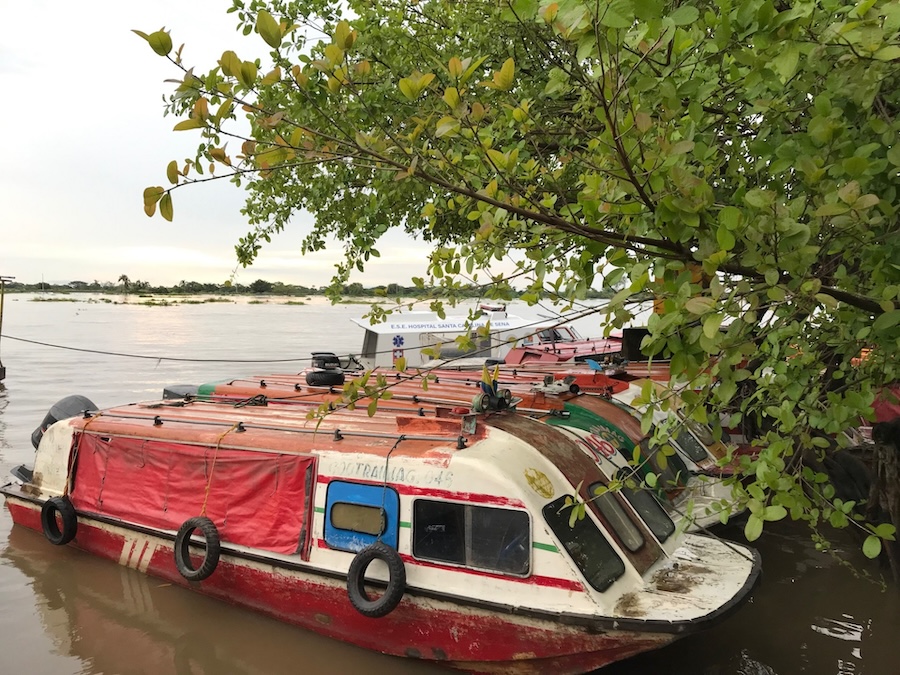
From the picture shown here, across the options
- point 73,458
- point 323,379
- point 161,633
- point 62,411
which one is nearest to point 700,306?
point 161,633

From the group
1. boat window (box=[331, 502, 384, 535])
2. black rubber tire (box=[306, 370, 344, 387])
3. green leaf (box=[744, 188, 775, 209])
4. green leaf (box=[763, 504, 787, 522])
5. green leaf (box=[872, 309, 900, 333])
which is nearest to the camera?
green leaf (box=[744, 188, 775, 209])

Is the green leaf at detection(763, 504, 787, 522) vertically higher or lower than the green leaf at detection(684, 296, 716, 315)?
lower

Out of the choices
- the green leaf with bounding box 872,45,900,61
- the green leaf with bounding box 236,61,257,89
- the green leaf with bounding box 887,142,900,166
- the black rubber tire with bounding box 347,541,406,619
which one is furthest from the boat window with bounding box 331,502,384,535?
the green leaf with bounding box 872,45,900,61

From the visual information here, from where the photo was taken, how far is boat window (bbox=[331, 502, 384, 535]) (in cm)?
596

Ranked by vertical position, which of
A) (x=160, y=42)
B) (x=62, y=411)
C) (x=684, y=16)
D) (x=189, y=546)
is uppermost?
(x=684, y=16)

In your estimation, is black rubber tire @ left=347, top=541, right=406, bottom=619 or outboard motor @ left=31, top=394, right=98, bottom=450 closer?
black rubber tire @ left=347, top=541, right=406, bottom=619

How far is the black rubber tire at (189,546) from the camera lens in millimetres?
6660

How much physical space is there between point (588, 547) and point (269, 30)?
4.64 m

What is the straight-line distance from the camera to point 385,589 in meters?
5.76

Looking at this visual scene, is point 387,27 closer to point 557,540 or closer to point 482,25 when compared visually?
point 482,25

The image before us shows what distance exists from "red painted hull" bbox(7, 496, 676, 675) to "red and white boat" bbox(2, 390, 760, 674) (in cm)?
1

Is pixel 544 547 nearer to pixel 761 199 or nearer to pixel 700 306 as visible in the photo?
pixel 700 306

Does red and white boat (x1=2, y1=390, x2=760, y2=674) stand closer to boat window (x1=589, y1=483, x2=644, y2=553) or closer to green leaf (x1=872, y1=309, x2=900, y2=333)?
boat window (x1=589, y1=483, x2=644, y2=553)

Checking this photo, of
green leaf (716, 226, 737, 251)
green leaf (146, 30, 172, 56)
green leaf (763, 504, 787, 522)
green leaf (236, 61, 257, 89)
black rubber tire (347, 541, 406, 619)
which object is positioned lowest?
black rubber tire (347, 541, 406, 619)
